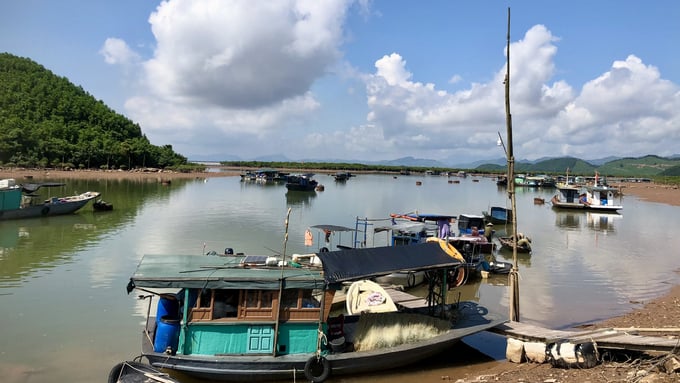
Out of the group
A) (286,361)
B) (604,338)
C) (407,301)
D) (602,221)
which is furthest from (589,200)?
(286,361)

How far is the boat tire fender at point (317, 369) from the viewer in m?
9.86

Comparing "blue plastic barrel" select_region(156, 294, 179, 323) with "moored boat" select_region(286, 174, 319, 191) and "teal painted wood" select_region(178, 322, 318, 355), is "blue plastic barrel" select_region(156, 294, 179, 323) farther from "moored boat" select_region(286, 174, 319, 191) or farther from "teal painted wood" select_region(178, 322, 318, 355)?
"moored boat" select_region(286, 174, 319, 191)

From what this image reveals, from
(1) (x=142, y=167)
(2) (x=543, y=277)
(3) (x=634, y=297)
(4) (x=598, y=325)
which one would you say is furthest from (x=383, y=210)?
(1) (x=142, y=167)

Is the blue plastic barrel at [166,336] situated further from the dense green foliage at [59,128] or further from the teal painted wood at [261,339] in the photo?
the dense green foliage at [59,128]

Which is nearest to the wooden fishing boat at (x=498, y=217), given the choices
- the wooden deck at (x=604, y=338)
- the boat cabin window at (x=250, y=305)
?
the wooden deck at (x=604, y=338)

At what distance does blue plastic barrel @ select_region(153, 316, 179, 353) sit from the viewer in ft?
32.1

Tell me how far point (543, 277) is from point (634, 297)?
13.7 feet

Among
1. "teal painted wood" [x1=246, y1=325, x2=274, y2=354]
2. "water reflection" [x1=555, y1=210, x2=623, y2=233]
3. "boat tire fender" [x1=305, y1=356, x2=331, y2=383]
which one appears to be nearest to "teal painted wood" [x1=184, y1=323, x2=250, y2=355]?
"teal painted wood" [x1=246, y1=325, x2=274, y2=354]

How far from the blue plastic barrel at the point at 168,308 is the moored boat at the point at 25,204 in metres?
28.9

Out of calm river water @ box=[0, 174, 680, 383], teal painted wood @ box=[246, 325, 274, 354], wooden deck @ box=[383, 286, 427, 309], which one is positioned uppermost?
teal painted wood @ box=[246, 325, 274, 354]

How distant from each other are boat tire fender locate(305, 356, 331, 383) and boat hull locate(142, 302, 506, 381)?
84 millimetres

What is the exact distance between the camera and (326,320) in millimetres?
10164

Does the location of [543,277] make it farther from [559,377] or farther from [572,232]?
[572,232]

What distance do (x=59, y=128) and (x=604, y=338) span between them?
10620cm
